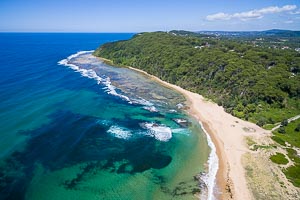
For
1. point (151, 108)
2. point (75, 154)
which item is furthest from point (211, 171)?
point (151, 108)

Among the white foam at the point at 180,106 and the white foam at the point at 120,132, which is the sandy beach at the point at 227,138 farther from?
the white foam at the point at 120,132

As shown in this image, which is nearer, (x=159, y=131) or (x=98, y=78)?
(x=159, y=131)

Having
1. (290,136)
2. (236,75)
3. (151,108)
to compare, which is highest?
(236,75)

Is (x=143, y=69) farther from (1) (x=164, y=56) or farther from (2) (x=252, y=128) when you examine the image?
(2) (x=252, y=128)

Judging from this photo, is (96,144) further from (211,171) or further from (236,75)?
(236,75)

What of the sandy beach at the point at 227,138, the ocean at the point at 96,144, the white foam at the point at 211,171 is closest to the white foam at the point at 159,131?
the ocean at the point at 96,144

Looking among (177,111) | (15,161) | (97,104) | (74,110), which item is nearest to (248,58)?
(177,111)
